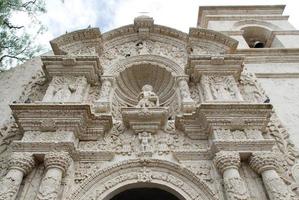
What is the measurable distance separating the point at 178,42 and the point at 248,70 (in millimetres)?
2198

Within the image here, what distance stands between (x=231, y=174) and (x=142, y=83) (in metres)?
4.29

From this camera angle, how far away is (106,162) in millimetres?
6270

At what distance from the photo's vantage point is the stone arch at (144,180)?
574 centimetres

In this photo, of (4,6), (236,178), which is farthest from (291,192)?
(4,6)

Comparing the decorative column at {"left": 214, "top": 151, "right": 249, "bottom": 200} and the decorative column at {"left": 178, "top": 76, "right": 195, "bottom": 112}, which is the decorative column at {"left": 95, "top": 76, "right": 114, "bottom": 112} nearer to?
the decorative column at {"left": 178, "top": 76, "right": 195, "bottom": 112}

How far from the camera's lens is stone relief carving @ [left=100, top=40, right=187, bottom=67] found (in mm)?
9078

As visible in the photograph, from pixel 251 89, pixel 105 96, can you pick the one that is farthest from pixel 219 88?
pixel 105 96

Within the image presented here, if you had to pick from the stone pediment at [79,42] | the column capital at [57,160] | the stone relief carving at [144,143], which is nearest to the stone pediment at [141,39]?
the stone pediment at [79,42]

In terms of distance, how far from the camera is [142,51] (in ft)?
30.2

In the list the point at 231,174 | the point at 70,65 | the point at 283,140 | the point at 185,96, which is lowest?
the point at 231,174

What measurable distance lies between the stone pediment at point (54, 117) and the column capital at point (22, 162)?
0.68 meters

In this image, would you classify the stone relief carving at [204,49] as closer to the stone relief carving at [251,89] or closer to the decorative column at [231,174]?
the stone relief carving at [251,89]

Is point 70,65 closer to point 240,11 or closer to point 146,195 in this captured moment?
point 146,195

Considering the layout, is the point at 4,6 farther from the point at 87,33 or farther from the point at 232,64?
the point at 232,64
